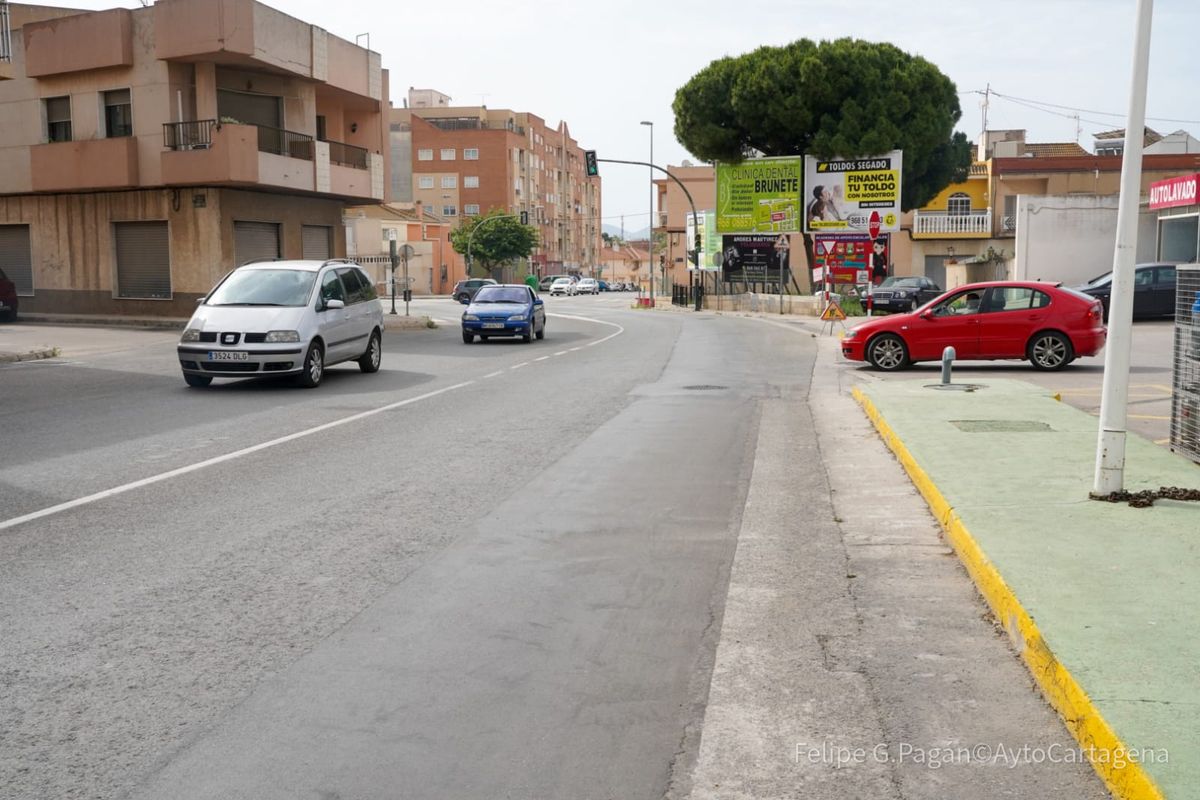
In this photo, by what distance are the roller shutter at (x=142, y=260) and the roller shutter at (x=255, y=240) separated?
2.09m

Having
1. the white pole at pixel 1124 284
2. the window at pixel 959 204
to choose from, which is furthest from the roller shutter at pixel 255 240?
the window at pixel 959 204

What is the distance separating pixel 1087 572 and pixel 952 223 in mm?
62490

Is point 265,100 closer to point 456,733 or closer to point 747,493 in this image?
point 747,493

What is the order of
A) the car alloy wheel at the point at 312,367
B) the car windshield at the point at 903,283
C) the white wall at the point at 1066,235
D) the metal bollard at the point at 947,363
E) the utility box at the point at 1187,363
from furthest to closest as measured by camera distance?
the car windshield at the point at 903,283
the white wall at the point at 1066,235
the car alloy wheel at the point at 312,367
the metal bollard at the point at 947,363
the utility box at the point at 1187,363

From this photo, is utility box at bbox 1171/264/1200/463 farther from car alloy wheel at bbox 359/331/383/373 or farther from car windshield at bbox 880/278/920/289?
car windshield at bbox 880/278/920/289

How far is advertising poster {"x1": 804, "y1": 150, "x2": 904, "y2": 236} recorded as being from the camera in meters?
53.1

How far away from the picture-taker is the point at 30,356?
22.3 m

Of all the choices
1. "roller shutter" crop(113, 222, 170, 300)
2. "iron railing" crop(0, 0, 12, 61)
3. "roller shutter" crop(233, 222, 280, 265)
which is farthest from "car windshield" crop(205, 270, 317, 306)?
"roller shutter" crop(113, 222, 170, 300)

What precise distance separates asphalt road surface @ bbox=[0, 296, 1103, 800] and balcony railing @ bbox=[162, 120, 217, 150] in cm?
2313

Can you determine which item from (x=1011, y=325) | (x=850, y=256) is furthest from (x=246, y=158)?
(x=850, y=256)

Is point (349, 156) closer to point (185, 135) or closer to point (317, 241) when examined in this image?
point (317, 241)

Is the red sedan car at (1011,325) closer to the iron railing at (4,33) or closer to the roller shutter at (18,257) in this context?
the iron railing at (4,33)

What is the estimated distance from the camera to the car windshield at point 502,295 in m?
28.8

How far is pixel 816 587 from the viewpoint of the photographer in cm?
606
